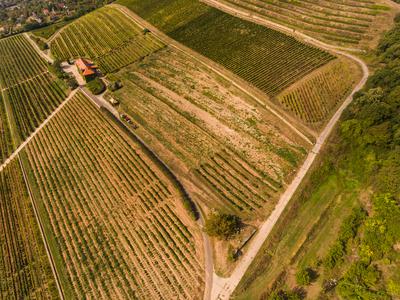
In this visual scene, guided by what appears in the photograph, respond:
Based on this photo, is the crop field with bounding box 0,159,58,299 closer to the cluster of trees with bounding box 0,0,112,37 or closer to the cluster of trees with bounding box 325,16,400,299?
the cluster of trees with bounding box 325,16,400,299

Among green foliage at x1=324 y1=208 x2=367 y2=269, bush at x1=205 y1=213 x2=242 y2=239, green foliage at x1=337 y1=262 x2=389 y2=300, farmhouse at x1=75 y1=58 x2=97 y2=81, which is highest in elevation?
farmhouse at x1=75 y1=58 x2=97 y2=81

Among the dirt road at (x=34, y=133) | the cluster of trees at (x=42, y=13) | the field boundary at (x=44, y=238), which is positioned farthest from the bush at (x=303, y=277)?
the cluster of trees at (x=42, y=13)

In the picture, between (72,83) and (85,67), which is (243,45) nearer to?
(85,67)

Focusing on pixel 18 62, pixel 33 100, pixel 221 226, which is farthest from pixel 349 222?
pixel 18 62

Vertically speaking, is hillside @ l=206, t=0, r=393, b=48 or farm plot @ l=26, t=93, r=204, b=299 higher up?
hillside @ l=206, t=0, r=393, b=48

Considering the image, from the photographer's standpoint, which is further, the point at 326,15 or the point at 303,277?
the point at 326,15

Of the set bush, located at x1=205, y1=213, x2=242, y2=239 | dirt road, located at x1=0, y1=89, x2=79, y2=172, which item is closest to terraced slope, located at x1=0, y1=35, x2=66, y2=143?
dirt road, located at x1=0, y1=89, x2=79, y2=172

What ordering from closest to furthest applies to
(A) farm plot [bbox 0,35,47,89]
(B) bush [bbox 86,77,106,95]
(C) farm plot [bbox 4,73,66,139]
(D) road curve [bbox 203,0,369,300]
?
(D) road curve [bbox 203,0,369,300], (C) farm plot [bbox 4,73,66,139], (B) bush [bbox 86,77,106,95], (A) farm plot [bbox 0,35,47,89]
